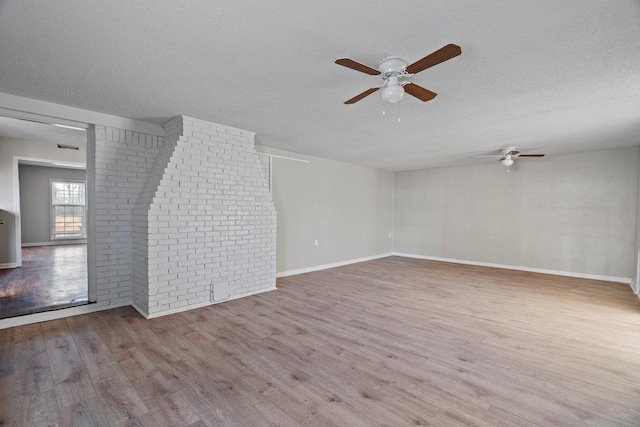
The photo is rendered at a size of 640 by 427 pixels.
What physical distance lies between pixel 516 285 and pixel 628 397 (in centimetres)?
347

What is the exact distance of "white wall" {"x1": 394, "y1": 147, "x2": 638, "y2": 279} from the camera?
18.1 ft

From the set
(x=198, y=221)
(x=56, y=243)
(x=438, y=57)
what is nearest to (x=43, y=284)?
(x=198, y=221)

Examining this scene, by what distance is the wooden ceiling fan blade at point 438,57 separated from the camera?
1775 millimetres

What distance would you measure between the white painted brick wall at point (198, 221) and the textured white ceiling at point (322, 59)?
0.41m

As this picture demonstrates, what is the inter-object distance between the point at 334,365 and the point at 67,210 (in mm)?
10949

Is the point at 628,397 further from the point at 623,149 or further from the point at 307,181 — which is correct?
the point at 623,149

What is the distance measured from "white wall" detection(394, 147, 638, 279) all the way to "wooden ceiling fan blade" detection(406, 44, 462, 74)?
598 centimetres

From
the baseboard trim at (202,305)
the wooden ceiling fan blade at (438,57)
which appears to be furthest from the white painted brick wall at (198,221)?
the wooden ceiling fan blade at (438,57)

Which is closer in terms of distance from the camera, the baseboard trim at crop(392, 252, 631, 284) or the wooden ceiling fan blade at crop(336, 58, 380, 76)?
the wooden ceiling fan blade at crop(336, 58, 380, 76)

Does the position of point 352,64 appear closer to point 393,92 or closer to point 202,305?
point 393,92

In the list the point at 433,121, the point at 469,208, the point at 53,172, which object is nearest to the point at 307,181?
the point at 433,121

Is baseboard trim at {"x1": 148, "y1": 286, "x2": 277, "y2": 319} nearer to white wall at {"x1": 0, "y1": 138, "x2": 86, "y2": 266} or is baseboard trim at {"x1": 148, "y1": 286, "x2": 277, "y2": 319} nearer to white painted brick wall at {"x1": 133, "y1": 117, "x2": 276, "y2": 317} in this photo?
white painted brick wall at {"x1": 133, "y1": 117, "x2": 276, "y2": 317}

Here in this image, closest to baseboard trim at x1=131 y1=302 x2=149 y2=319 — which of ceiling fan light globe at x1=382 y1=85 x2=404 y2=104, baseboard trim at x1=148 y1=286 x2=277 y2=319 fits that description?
baseboard trim at x1=148 y1=286 x2=277 y2=319

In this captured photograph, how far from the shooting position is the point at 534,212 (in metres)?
6.37
